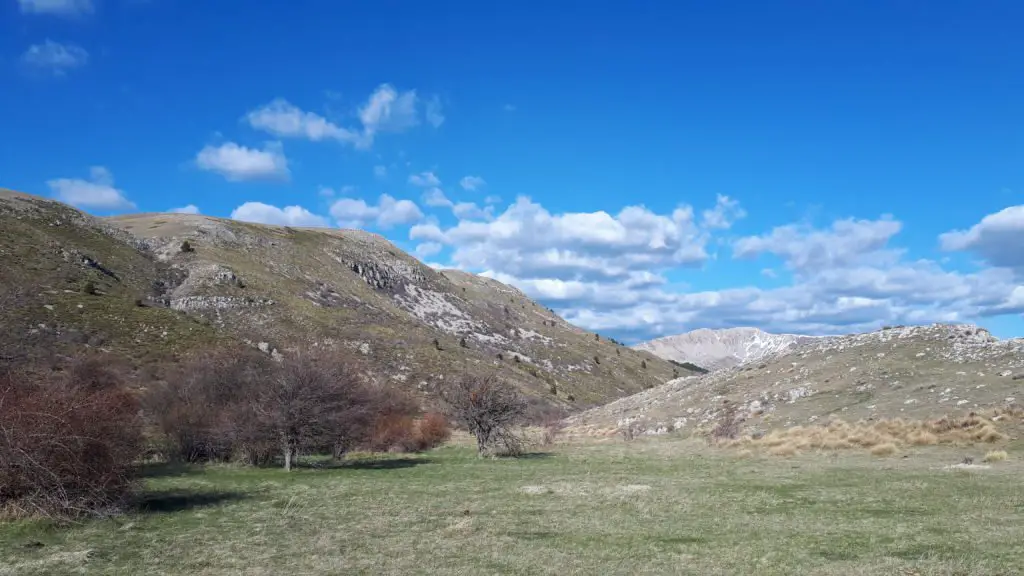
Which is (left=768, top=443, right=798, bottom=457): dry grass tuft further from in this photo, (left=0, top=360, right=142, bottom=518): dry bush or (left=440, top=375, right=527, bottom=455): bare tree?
(left=0, top=360, right=142, bottom=518): dry bush

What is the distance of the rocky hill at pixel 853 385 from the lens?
3791cm

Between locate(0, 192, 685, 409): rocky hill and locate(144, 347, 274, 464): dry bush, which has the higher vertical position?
locate(0, 192, 685, 409): rocky hill

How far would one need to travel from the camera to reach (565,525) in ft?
50.6

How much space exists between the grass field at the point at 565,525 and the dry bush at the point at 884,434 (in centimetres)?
432

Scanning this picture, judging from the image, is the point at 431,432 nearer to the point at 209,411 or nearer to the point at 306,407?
the point at 306,407

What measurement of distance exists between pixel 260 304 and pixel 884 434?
62.7m

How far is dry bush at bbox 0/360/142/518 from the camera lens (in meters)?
15.4

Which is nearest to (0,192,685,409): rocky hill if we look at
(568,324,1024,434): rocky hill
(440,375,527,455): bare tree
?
(440,375,527,455): bare tree

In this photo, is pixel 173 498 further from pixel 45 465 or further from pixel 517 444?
pixel 517 444

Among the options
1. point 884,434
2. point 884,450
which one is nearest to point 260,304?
point 884,434

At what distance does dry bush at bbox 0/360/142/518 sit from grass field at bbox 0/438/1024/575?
781 mm

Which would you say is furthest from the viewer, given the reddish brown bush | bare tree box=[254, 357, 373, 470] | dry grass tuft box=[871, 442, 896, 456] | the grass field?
the reddish brown bush

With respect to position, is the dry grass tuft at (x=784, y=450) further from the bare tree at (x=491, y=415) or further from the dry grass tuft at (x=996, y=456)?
the bare tree at (x=491, y=415)

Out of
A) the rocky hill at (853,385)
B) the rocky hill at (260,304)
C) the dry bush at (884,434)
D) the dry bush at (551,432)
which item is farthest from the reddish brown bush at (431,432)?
the dry bush at (884,434)
